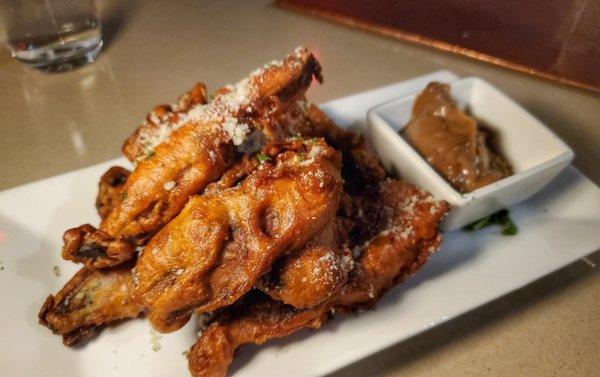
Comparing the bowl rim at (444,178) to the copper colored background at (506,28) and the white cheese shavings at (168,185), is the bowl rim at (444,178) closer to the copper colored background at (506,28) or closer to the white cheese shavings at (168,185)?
the white cheese shavings at (168,185)

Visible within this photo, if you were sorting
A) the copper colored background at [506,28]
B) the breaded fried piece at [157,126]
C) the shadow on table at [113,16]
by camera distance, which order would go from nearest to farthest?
the breaded fried piece at [157,126] → the copper colored background at [506,28] → the shadow on table at [113,16]

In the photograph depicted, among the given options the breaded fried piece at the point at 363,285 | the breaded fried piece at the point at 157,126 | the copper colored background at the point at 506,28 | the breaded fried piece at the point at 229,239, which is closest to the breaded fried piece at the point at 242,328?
the breaded fried piece at the point at 363,285

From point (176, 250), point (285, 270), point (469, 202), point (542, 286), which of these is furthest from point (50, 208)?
point (542, 286)

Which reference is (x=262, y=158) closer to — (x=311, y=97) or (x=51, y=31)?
(x=311, y=97)

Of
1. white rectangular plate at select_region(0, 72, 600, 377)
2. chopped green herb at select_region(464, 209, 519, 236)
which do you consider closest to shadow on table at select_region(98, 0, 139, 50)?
white rectangular plate at select_region(0, 72, 600, 377)

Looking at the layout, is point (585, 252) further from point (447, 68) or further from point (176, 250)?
point (447, 68)

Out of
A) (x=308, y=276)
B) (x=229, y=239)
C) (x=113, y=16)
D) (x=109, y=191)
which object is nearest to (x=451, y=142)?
(x=308, y=276)
